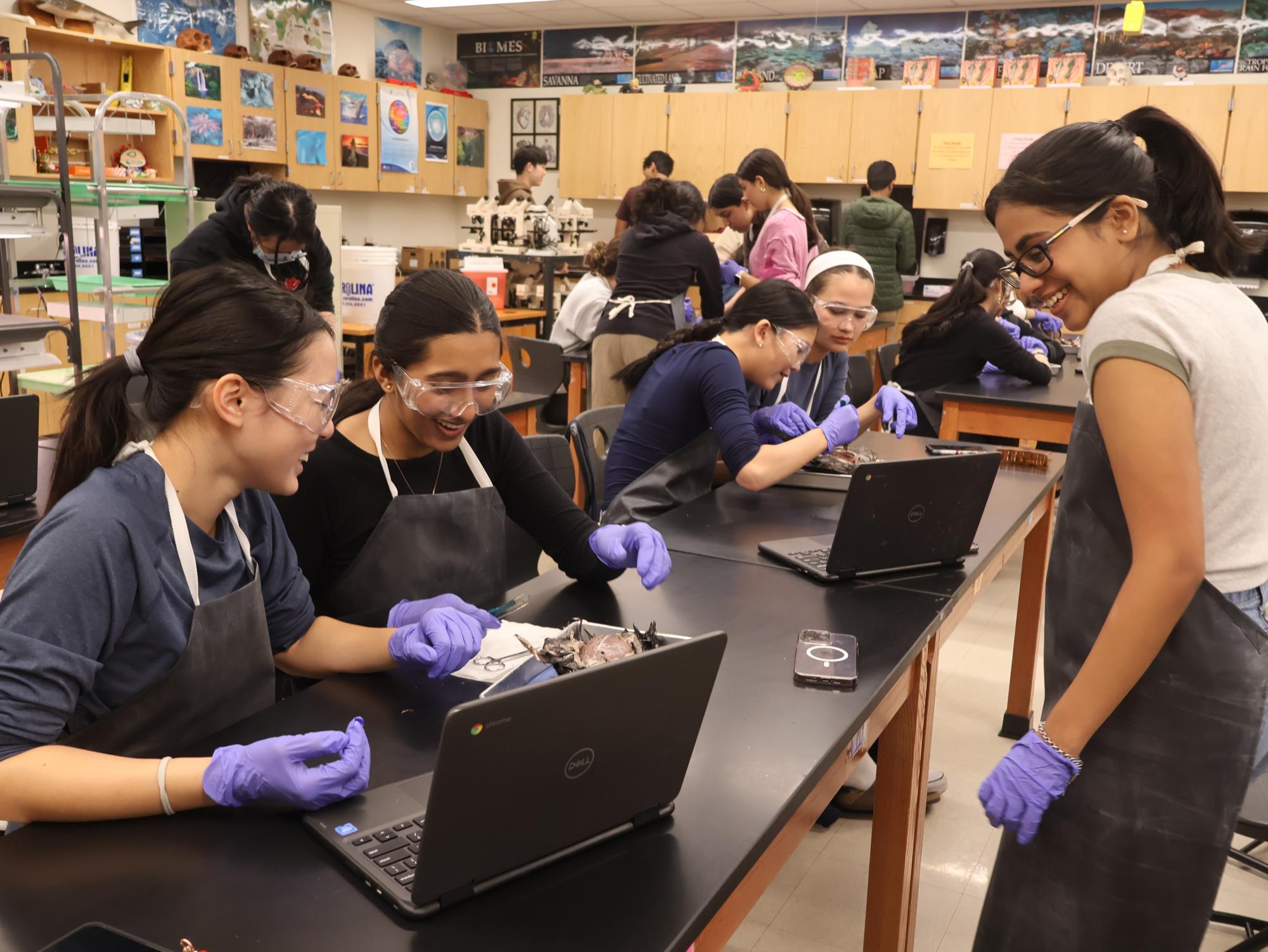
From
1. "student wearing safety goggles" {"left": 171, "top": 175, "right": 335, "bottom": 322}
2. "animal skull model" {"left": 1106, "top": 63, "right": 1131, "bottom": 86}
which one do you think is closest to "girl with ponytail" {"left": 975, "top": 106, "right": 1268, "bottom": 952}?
"student wearing safety goggles" {"left": 171, "top": 175, "right": 335, "bottom": 322}

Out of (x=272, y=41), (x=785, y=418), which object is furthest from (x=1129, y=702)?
(x=272, y=41)

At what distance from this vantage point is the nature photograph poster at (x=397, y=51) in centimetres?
845

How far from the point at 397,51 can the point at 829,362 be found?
21.7 feet

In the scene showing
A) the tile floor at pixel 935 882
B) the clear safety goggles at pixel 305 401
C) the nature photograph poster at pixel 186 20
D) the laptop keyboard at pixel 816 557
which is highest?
the nature photograph poster at pixel 186 20

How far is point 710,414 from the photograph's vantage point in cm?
258

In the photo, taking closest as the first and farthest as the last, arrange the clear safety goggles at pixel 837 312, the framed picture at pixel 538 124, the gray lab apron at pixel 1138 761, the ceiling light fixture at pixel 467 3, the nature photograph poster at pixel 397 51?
the gray lab apron at pixel 1138 761, the clear safety goggles at pixel 837 312, the ceiling light fixture at pixel 467 3, the nature photograph poster at pixel 397 51, the framed picture at pixel 538 124

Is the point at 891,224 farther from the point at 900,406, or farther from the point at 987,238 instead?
the point at 900,406

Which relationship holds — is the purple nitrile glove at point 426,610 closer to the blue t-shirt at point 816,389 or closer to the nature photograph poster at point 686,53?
the blue t-shirt at point 816,389

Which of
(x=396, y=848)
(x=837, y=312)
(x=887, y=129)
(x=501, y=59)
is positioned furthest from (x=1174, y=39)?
(x=396, y=848)

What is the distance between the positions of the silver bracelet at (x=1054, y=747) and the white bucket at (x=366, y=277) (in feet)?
15.0

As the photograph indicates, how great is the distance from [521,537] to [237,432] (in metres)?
1.08

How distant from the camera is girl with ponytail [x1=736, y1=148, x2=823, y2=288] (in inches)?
192

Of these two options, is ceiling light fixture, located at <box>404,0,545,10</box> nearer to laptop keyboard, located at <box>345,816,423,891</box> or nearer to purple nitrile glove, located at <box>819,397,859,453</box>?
purple nitrile glove, located at <box>819,397,859,453</box>

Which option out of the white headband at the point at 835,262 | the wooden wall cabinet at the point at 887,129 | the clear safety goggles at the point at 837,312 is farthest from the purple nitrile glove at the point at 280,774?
the wooden wall cabinet at the point at 887,129
